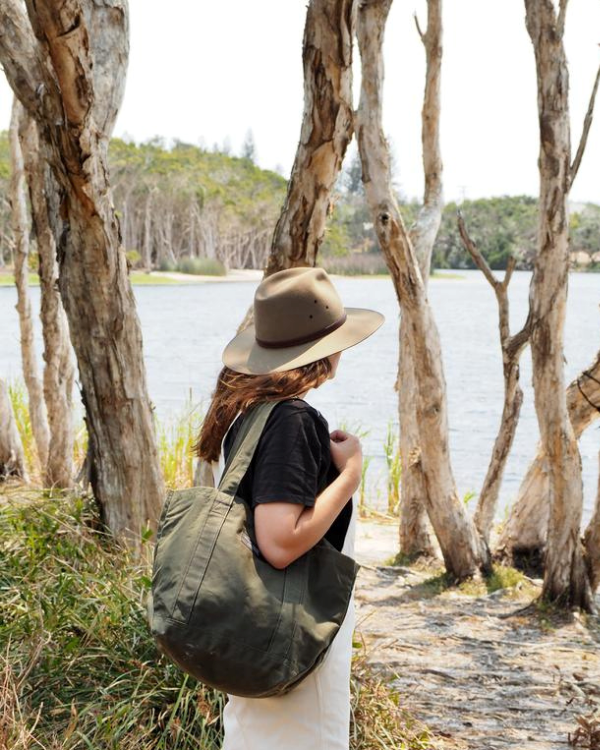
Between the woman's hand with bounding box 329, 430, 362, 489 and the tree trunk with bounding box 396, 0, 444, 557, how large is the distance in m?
3.82

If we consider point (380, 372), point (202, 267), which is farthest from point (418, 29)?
point (202, 267)

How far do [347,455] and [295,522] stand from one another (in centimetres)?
21

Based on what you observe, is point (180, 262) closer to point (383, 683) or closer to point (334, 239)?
point (334, 239)

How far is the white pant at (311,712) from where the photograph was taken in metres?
1.93

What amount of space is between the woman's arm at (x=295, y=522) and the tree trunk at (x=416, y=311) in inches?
126

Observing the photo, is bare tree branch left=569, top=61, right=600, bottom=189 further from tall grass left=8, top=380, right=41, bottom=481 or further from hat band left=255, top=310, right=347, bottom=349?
tall grass left=8, top=380, right=41, bottom=481

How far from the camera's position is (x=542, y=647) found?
4234 millimetres

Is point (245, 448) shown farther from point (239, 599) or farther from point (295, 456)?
point (239, 599)

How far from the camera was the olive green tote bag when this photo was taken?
1775 millimetres

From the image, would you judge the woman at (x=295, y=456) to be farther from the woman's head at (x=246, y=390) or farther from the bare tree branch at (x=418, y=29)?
the bare tree branch at (x=418, y=29)

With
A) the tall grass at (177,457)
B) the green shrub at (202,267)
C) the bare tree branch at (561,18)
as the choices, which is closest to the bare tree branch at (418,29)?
the bare tree branch at (561,18)

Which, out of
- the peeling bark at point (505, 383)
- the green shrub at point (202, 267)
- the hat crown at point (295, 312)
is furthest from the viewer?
the green shrub at point (202, 267)

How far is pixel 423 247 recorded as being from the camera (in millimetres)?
Answer: 5871

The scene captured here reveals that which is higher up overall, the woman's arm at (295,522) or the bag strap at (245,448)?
the bag strap at (245,448)
